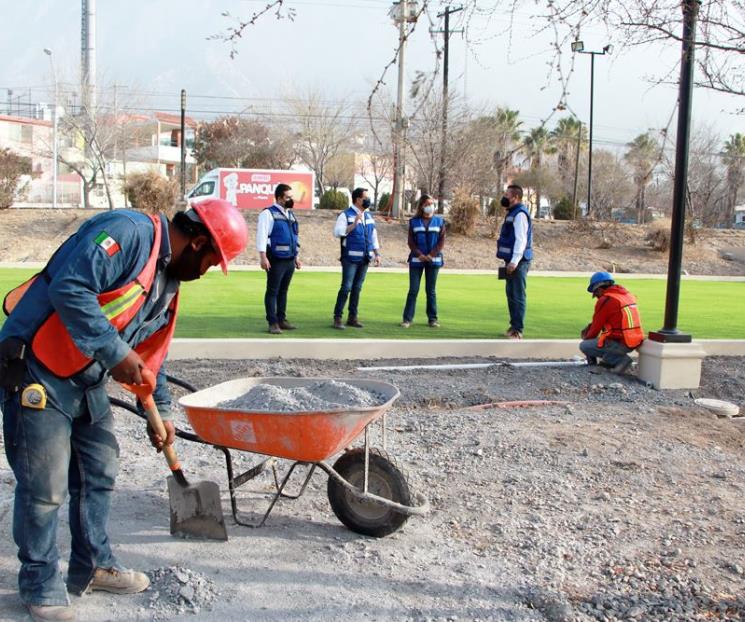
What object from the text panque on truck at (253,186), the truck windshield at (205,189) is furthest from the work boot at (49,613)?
the truck windshield at (205,189)

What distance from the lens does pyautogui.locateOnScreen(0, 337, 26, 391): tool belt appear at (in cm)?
306

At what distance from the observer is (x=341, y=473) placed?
4363 millimetres

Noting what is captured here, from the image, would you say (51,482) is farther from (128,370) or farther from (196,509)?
(196,509)

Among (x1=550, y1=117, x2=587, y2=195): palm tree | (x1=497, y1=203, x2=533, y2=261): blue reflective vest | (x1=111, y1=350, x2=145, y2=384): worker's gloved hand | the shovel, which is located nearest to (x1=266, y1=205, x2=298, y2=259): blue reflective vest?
(x1=497, y1=203, x2=533, y2=261): blue reflective vest

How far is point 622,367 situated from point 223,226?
6.13m

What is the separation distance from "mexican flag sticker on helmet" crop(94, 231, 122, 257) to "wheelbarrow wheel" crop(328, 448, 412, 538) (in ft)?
5.60

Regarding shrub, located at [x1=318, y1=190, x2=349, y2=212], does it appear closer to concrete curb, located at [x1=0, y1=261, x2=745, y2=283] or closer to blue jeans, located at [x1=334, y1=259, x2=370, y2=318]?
concrete curb, located at [x1=0, y1=261, x2=745, y2=283]

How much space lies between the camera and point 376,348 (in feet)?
29.5

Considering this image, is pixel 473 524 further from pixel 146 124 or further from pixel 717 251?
pixel 146 124

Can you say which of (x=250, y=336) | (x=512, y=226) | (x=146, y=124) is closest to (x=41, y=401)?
(x=250, y=336)

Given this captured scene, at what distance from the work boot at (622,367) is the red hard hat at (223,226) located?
5.99 metres

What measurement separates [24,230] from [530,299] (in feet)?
53.2

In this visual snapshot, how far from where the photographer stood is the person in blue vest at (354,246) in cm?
1037

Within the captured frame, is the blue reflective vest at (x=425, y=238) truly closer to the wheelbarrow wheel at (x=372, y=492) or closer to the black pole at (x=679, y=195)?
the black pole at (x=679, y=195)
